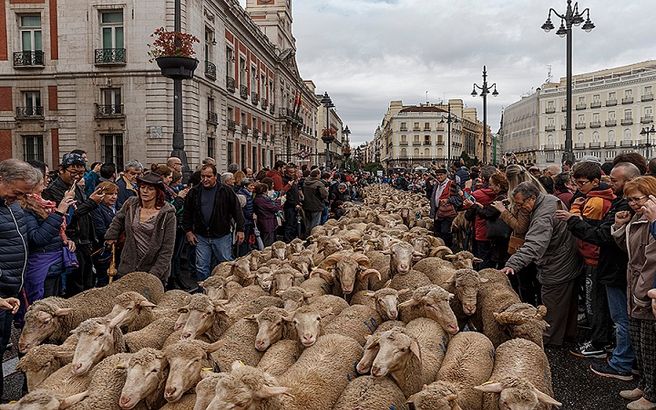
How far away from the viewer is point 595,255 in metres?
5.54

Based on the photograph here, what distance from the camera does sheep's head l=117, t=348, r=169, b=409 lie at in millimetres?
3240

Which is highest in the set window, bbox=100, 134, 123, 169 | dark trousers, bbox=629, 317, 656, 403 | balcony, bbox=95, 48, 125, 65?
balcony, bbox=95, 48, 125, 65

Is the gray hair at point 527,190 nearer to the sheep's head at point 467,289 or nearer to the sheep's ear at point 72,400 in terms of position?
the sheep's head at point 467,289

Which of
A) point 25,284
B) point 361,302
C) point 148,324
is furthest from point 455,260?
point 25,284

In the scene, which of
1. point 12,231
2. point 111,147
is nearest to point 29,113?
point 111,147

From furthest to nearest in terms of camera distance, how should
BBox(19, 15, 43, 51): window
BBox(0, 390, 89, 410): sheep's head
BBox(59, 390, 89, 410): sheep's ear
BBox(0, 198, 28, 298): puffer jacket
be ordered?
BBox(19, 15, 43, 51): window < BBox(0, 198, 28, 298): puffer jacket < BBox(59, 390, 89, 410): sheep's ear < BBox(0, 390, 89, 410): sheep's head

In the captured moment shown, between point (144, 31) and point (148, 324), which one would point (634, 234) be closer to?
point (148, 324)

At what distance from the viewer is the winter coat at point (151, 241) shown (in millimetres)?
5406

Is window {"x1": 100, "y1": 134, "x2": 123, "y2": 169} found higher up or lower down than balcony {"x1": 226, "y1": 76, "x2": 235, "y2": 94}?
lower down

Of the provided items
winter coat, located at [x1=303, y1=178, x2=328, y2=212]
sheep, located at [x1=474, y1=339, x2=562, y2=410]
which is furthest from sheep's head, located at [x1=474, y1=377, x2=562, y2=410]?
winter coat, located at [x1=303, y1=178, x2=328, y2=212]

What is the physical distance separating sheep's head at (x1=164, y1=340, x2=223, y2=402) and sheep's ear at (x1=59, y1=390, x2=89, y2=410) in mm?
470

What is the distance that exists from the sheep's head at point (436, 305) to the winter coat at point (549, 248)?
4.46 ft

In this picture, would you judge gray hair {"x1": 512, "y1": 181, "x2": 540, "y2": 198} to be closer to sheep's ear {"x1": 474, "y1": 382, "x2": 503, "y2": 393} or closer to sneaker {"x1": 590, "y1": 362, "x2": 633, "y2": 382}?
sneaker {"x1": 590, "y1": 362, "x2": 633, "y2": 382}

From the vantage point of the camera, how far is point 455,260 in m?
6.96
